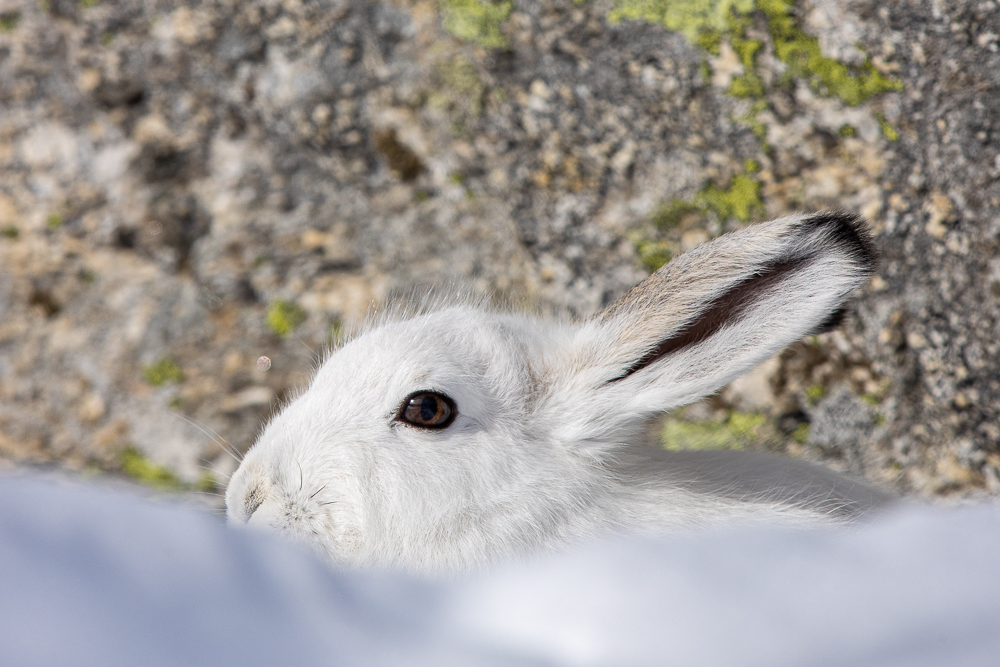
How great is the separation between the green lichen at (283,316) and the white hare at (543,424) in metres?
1.65

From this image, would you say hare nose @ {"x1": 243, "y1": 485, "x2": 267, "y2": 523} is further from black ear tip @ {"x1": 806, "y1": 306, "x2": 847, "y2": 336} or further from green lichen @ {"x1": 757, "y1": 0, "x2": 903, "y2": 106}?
green lichen @ {"x1": 757, "y1": 0, "x2": 903, "y2": 106}

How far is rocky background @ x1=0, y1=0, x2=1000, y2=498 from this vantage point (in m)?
2.89

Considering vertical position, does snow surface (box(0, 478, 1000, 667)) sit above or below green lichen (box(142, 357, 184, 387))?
below

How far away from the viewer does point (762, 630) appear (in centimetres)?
94

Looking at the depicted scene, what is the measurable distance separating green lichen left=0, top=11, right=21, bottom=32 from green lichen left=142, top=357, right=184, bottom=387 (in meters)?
1.71

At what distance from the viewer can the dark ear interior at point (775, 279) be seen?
1851mm

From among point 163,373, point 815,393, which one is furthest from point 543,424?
point 163,373

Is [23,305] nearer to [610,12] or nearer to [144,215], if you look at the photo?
[144,215]

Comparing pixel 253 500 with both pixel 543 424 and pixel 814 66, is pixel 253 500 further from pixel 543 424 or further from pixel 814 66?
pixel 814 66

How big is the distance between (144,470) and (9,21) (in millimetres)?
2210

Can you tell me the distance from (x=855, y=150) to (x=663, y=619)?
254cm

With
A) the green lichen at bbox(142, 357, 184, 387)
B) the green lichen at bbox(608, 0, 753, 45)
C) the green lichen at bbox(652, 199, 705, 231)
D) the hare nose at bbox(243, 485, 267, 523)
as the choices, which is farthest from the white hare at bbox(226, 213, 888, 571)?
the green lichen at bbox(142, 357, 184, 387)

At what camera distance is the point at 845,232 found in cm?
186

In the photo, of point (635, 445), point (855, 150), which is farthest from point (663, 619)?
point (855, 150)
